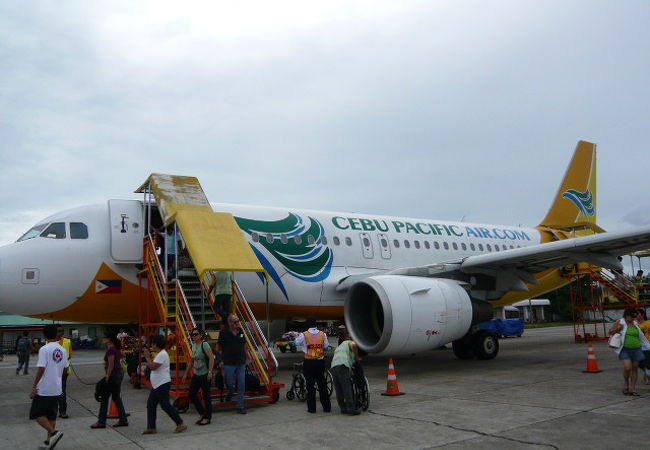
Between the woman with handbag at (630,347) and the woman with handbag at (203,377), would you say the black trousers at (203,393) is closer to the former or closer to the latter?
the woman with handbag at (203,377)

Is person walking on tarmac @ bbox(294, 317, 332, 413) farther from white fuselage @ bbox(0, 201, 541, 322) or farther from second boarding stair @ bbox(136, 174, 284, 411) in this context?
white fuselage @ bbox(0, 201, 541, 322)

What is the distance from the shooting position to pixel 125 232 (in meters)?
11.7

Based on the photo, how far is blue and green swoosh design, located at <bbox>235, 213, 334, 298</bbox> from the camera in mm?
12898

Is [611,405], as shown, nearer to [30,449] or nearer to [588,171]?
[30,449]

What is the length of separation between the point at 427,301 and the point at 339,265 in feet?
10.3

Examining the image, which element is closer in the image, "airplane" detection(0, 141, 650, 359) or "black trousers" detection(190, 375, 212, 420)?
"black trousers" detection(190, 375, 212, 420)

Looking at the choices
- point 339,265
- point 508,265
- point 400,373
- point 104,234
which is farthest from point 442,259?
point 104,234

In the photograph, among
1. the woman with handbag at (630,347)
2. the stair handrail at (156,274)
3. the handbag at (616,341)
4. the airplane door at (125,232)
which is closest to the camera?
the woman with handbag at (630,347)

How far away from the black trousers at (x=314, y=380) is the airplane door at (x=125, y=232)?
5.39 m

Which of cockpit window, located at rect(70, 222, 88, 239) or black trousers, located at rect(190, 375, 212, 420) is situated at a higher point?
cockpit window, located at rect(70, 222, 88, 239)

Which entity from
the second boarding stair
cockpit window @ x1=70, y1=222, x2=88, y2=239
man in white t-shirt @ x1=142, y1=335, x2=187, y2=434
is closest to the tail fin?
the second boarding stair

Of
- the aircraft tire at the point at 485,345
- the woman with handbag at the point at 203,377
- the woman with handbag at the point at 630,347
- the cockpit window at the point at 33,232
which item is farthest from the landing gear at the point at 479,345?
the cockpit window at the point at 33,232

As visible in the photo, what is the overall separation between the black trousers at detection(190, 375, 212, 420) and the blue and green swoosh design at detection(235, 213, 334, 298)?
17.6 ft

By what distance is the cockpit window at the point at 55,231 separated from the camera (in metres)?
11.1
